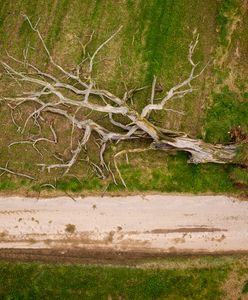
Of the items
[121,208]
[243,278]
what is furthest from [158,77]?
[243,278]

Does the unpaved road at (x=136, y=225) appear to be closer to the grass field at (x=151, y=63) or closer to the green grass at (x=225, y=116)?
the grass field at (x=151, y=63)

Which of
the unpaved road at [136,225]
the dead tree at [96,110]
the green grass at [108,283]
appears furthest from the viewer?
the unpaved road at [136,225]

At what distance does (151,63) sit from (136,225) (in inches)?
194

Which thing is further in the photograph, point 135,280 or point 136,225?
point 136,225

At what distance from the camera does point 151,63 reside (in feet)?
49.1

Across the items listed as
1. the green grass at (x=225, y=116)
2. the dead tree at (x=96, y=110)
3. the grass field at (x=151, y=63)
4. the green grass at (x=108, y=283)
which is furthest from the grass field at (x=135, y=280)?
the green grass at (x=225, y=116)

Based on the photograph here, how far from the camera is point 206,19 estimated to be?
1506 centimetres

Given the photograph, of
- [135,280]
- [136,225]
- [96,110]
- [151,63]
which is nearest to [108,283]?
[135,280]

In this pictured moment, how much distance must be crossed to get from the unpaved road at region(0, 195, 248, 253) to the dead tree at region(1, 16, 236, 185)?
105 cm

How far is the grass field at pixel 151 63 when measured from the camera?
574 inches

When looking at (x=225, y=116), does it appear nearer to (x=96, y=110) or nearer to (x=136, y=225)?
(x=96, y=110)

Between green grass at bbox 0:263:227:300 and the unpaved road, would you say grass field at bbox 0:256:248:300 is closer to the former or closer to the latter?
green grass at bbox 0:263:227:300

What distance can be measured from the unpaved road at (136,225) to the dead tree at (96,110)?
1.05 m

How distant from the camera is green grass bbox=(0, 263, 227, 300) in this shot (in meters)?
14.2
